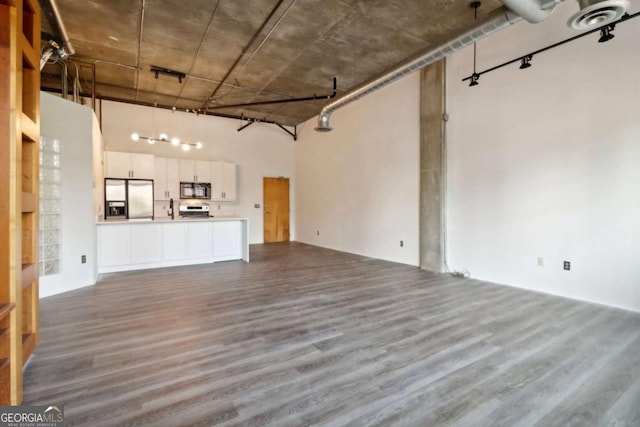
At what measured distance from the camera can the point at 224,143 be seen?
354 inches

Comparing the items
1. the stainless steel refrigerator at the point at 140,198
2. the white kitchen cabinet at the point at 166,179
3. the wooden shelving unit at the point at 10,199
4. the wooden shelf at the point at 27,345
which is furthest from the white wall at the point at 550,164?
the stainless steel refrigerator at the point at 140,198

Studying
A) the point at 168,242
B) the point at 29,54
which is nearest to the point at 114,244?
the point at 168,242

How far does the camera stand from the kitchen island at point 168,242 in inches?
211

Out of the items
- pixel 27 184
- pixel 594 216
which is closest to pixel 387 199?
pixel 594 216

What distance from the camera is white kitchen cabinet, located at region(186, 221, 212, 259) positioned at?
20.0 ft

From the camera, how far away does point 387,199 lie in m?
6.62

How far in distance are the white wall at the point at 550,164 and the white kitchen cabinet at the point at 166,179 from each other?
6.84 metres

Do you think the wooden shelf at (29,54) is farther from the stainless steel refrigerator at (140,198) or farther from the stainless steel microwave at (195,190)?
the stainless steel microwave at (195,190)

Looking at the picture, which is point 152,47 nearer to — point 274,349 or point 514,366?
point 274,349

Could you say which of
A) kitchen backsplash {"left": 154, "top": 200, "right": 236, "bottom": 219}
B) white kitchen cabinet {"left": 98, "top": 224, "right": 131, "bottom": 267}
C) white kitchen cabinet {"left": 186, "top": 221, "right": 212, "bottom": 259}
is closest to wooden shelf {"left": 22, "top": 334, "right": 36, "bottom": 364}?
white kitchen cabinet {"left": 98, "top": 224, "right": 131, "bottom": 267}

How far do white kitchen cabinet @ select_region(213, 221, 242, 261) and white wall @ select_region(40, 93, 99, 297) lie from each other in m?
2.21

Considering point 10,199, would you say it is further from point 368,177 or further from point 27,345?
point 368,177

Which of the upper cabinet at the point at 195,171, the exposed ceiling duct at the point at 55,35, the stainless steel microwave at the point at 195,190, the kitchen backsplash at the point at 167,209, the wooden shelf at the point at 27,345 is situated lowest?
the wooden shelf at the point at 27,345

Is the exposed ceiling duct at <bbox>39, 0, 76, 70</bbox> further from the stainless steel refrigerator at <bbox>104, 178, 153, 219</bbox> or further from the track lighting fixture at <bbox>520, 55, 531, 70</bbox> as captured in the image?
the track lighting fixture at <bbox>520, 55, 531, 70</bbox>
